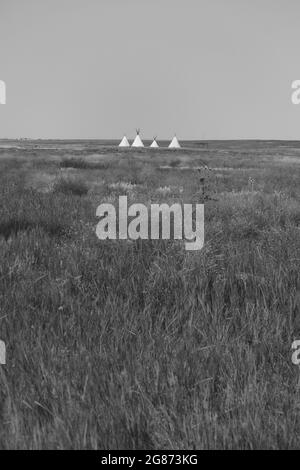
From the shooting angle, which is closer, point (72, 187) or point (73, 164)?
point (72, 187)

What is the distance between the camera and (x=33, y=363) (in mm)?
2318

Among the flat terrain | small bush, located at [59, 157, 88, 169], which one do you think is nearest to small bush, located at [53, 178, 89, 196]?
the flat terrain

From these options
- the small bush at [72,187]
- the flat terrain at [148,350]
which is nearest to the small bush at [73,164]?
the small bush at [72,187]

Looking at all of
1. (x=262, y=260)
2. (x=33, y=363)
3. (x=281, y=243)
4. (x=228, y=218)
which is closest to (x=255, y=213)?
(x=228, y=218)

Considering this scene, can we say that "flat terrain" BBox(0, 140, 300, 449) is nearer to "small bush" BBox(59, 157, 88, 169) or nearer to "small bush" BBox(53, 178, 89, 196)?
"small bush" BBox(53, 178, 89, 196)

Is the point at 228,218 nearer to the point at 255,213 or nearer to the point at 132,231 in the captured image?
the point at 255,213

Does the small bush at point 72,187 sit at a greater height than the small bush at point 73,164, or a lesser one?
lesser

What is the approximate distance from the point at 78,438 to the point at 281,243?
410cm

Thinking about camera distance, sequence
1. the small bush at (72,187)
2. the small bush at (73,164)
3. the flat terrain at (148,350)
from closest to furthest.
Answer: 1. the flat terrain at (148,350)
2. the small bush at (72,187)
3. the small bush at (73,164)

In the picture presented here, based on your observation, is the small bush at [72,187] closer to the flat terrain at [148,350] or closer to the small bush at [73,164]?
the flat terrain at [148,350]

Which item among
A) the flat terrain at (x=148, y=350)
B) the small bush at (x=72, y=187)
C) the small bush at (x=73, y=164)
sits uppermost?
the small bush at (x=73, y=164)

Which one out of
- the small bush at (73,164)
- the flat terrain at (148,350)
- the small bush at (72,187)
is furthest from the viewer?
the small bush at (73,164)

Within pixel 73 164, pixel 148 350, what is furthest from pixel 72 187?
pixel 73 164

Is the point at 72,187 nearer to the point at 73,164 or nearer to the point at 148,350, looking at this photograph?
the point at 148,350
